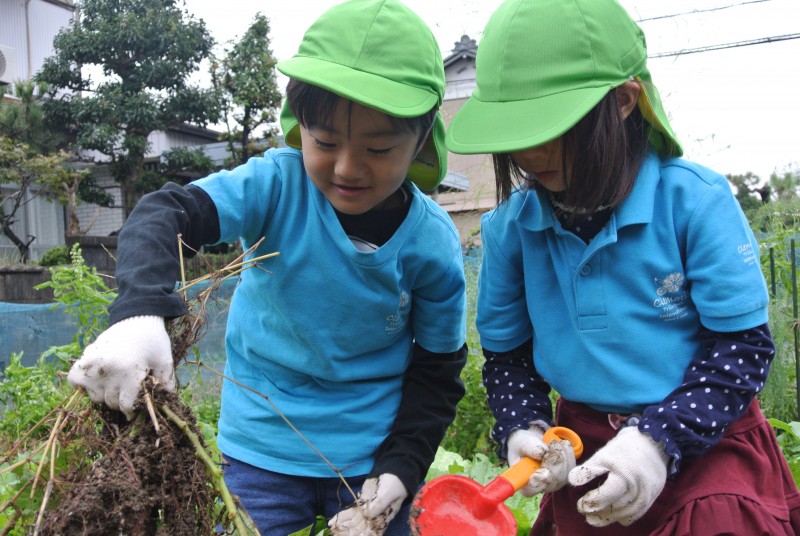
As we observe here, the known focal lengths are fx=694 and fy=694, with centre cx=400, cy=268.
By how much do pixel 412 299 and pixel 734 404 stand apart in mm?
842

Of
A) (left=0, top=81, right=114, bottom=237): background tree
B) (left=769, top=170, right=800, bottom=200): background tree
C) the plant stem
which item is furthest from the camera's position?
(left=0, top=81, right=114, bottom=237): background tree

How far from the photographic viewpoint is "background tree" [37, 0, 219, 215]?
13.0 m

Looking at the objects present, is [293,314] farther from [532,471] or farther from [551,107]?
[551,107]

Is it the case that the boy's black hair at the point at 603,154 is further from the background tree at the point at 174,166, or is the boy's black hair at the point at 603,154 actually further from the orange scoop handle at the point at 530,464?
the background tree at the point at 174,166

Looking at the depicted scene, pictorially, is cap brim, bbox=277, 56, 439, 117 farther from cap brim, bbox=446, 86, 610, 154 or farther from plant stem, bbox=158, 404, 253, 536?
plant stem, bbox=158, 404, 253, 536

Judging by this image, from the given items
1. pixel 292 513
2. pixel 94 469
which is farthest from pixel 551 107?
pixel 292 513

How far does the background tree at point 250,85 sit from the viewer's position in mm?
12766

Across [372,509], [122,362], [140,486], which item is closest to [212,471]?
[140,486]

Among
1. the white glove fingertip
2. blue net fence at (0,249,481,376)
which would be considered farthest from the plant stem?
blue net fence at (0,249,481,376)

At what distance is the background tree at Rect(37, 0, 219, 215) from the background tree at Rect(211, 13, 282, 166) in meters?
0.40

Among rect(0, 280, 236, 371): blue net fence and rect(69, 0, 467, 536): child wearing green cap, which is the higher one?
rect(69, 0, 467, 536): child wearing green cap

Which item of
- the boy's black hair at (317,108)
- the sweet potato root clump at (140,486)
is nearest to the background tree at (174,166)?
the boy's black hair at (317,108)

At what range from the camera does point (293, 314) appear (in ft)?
5.79

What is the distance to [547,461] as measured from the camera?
1406 mm
